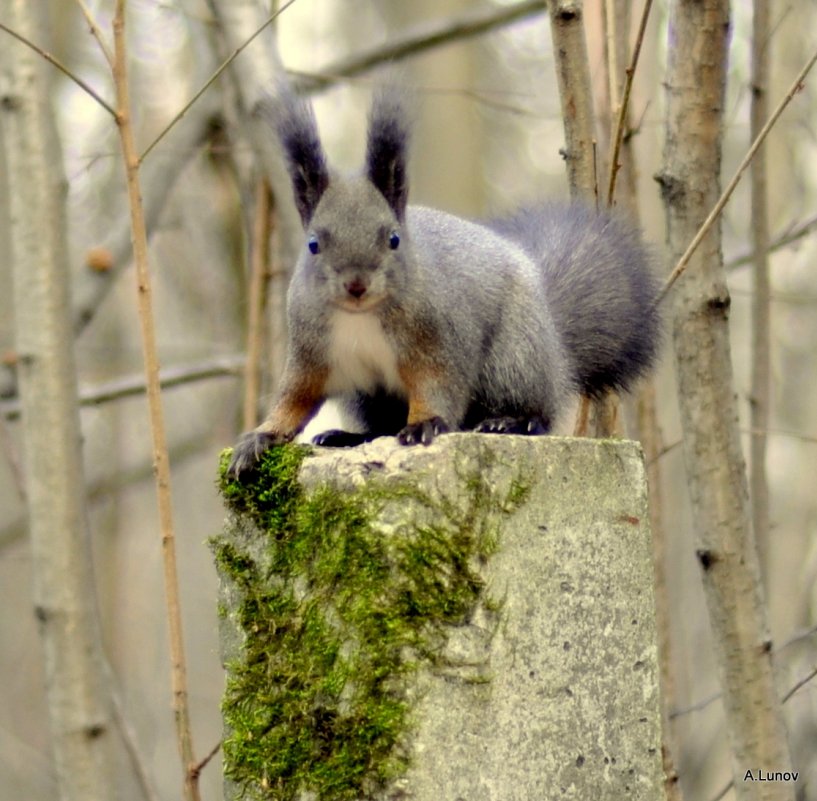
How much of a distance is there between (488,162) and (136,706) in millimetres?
6465

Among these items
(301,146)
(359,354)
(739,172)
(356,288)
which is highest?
(301,146)

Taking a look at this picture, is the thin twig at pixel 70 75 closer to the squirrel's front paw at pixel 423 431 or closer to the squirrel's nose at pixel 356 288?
the squirrel's nose at pixel 356 288

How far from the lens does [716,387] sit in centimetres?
235

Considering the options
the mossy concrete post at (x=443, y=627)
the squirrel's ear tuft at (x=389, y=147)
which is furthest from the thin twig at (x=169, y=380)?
the mossy concrete post at (x=443, y=627)

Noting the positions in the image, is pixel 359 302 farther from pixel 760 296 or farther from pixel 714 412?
pixel 760 296

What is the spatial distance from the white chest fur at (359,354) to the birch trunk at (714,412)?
24.4 inches

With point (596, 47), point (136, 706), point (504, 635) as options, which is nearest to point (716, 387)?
point (504, 635)

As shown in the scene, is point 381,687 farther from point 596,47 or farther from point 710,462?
point 596,47

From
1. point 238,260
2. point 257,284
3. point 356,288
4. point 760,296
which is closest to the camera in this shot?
point 356,288

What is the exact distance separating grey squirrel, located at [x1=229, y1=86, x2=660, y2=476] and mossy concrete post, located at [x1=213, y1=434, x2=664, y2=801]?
229 mm

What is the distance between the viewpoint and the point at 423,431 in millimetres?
1748

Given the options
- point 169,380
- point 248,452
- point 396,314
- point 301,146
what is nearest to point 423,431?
point 248,452

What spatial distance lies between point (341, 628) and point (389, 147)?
0.87m

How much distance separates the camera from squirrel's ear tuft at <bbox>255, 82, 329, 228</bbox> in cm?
206
